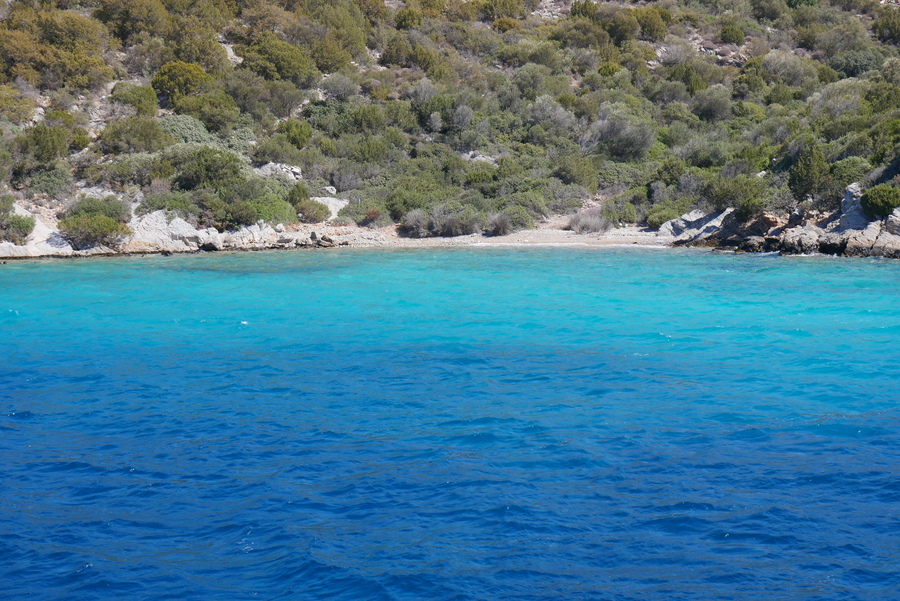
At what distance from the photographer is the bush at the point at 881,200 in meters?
20.1

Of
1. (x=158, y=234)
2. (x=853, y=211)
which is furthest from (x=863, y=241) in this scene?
(x=158, y=234)

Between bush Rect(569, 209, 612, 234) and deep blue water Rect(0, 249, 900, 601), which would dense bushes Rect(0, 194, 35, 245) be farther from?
bush Rect(569, 209, 612, 234)

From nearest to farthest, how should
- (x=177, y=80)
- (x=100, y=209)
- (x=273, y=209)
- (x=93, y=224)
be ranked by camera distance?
(x=93, y=224), (x=100, y=209), (x=273, y=209), (x=177, y=80)

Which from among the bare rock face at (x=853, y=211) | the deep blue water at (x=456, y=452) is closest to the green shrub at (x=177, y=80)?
the deep blue water at (x=456, y=452)

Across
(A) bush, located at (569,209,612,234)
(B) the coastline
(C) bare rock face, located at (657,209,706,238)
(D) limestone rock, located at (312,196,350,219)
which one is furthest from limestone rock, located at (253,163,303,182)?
(C) bare rock face, located at (657,209,706,238)

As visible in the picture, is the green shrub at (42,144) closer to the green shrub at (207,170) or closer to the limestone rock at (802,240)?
the green shrub at (207,170)

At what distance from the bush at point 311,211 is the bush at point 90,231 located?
262 inches

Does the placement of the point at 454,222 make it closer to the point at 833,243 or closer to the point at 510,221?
the point at 510,221

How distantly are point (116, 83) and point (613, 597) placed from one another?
1454 inches

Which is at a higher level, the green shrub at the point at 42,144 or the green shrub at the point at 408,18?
the green shrub at the point at 408,18

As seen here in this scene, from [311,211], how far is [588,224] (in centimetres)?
1040

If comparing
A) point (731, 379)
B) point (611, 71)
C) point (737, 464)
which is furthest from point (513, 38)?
point (737, 464)

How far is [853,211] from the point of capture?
21.4 metres

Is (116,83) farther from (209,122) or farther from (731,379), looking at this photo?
(731,379)
